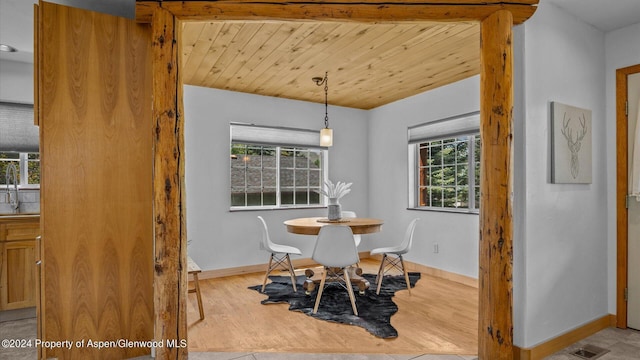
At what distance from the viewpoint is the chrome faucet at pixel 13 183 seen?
3615 mm

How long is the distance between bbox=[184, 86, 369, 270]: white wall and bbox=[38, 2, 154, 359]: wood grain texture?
84.5 inches

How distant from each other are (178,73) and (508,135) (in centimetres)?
207

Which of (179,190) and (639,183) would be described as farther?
(639,183)

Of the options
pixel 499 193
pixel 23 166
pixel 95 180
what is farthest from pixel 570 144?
pixel 23 166

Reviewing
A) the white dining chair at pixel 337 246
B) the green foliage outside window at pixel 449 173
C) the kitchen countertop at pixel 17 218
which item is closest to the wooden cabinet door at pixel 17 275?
the kitchen countertop at pixel 17 218

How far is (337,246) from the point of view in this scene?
3148mm

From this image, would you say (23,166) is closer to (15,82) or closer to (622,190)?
(15,82)

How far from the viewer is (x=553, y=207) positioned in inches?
99.7

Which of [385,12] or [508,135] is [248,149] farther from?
[508,135]

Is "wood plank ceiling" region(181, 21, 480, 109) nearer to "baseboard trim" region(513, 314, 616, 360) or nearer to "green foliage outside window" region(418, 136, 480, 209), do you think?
"green foliage outside window" region(418, 136, 480, 209)

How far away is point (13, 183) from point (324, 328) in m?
3.51

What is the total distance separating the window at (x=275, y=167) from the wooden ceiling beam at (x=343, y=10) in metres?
2.70

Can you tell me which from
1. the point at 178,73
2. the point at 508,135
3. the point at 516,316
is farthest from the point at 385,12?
the point at 516,316

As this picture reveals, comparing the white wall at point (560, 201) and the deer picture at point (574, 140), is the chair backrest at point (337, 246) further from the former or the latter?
the deer picture at point (574, 140)
